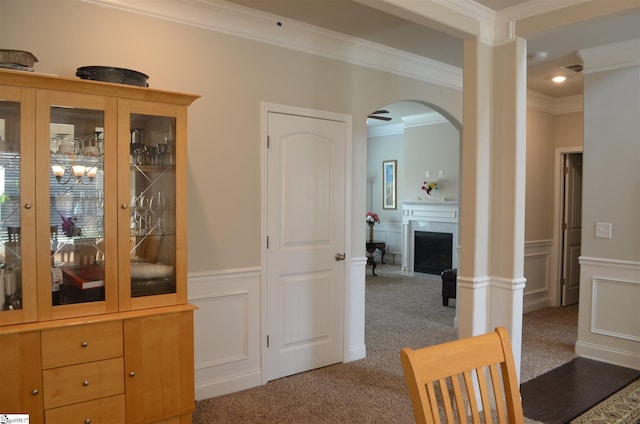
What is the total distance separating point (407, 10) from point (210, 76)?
1374 millimetres

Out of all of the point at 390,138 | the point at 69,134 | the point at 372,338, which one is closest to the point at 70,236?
the point at 69,134

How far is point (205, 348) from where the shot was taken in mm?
3221

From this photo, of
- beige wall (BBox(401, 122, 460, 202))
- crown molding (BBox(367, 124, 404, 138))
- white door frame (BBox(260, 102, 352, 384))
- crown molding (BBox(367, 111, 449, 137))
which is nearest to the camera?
white door frame (BBox(260, 102, 352, 384))

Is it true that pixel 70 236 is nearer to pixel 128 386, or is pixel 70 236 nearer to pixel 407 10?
pixel 128 386

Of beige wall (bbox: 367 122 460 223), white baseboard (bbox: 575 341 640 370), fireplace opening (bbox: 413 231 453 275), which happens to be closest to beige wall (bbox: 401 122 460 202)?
beige wall (bbox: 367 122 460 223)

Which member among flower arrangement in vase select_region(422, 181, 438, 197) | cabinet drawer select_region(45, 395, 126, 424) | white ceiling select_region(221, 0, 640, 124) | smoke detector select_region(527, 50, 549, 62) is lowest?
cabinet drawer select_region(45, 395, 126, 424)

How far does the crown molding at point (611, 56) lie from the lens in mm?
3928

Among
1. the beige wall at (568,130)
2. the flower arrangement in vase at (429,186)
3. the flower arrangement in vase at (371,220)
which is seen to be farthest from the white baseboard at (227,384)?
the flower arrangement in vase at (371,220)

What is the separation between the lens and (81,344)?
2.31 metres

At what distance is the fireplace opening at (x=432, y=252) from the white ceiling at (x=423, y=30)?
3.95 meters

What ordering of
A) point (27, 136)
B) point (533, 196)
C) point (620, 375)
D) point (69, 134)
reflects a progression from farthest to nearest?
point (533, 196), point (620, 375), point (69, 134), point (27, 136)

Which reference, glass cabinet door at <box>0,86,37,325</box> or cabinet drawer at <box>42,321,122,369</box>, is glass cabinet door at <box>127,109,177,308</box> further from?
glass cabinet door at <box>0,86,37,325</box>

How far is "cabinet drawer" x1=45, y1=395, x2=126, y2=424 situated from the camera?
226 centimetres

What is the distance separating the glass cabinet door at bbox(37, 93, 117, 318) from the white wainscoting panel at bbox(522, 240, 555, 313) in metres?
5.03
